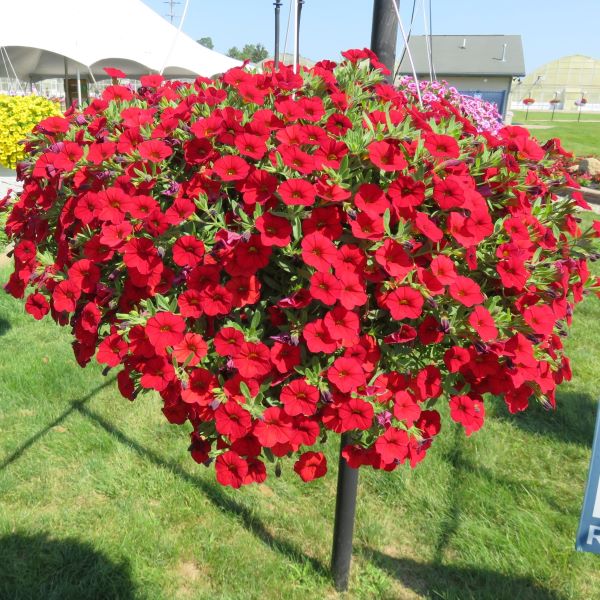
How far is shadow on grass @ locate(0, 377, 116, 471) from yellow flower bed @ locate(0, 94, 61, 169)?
2.90 meters

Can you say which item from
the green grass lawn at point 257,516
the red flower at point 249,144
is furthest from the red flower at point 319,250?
the green grass lawn at point 257,516

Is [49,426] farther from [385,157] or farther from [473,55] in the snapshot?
[473,55]

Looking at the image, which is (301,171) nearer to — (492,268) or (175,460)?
(492,268)

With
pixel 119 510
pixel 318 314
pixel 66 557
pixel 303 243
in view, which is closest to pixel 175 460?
pixel 119 510

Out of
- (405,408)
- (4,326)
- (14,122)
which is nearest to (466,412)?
(405,408)

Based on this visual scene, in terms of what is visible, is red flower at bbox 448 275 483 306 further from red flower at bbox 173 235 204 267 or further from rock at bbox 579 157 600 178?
rock at bbox 579 157 600 178

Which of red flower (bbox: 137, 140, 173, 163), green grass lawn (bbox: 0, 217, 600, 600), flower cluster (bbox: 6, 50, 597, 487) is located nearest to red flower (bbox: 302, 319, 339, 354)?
flower cluster (bbox: 6, 50, 597, 487)

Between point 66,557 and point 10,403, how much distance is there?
1298mm

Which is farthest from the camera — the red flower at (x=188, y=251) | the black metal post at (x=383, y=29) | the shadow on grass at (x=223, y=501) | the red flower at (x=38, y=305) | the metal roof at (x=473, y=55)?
the metal roof at (x=473, y=55)

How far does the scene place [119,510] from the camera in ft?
8.72

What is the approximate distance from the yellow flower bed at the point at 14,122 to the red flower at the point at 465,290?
5184 millimetres

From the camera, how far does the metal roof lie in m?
31.4

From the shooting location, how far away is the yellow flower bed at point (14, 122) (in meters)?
5.36

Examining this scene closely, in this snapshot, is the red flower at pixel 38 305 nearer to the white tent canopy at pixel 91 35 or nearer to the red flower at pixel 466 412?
the red flower at pixel 466 412
